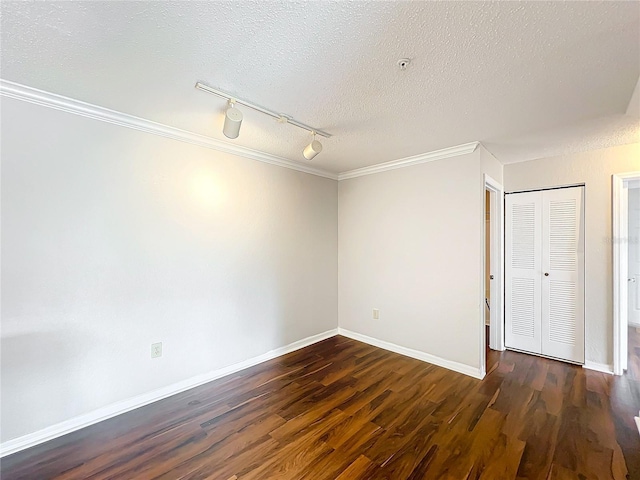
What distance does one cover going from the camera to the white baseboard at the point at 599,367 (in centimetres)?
286

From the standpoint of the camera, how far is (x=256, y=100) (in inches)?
78.7

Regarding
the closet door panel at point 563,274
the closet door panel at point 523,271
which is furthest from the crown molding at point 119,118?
the closet door panel at point 563,274

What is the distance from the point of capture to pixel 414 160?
3.30 meters

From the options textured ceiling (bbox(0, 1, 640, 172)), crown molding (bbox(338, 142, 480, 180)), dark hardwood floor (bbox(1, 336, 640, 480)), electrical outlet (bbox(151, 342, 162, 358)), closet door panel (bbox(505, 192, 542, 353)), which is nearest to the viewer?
textured ceiling (bbox(0, 1, 640, 172))

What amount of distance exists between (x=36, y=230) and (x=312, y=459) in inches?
93.2

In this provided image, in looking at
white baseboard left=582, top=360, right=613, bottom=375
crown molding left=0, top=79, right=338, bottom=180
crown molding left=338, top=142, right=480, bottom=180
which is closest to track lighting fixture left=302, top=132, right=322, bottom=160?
crown molding left=0, top=79, right=338, bottom=180

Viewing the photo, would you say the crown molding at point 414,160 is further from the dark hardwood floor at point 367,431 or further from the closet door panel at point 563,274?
the dark hardwood floor at point 367,431

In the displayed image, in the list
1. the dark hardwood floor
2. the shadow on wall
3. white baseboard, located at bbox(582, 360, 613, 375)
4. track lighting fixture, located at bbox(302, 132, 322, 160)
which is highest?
track lighting fixture, located at bbox(302, 132, 322, 160)

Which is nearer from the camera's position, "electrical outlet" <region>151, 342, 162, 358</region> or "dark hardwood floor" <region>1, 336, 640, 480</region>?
"dark hardwood floor" <region>1, 336, 640, 480</region>

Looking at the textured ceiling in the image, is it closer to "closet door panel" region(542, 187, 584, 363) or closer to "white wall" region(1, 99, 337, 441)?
"white wall" region(1, 99, 337, 441)

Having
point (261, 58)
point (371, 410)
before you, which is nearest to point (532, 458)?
point (371, 410)

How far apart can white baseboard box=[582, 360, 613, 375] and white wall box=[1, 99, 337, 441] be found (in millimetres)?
3321

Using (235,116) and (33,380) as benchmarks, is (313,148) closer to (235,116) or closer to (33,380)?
(235,116)

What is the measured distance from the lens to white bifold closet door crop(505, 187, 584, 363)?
310 cm
